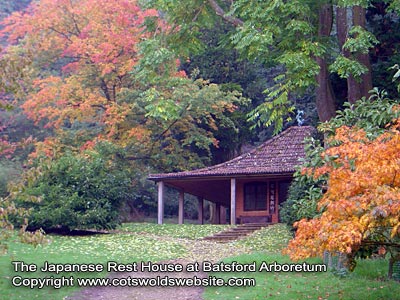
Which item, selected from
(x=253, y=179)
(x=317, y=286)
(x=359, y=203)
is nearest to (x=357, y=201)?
(x=359, y=203)

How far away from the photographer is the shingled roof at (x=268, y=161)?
25875mm

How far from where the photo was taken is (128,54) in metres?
30.3

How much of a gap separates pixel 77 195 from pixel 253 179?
920 centimetres

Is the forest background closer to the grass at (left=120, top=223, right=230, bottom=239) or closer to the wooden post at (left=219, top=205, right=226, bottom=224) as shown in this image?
the grass at (left=120, top=223, right=230, bottom=239)

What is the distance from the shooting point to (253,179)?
28344 millimetres

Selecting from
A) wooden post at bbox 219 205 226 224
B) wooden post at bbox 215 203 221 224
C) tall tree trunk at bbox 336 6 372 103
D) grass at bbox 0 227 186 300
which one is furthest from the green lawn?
wooden post at bbox 219 205 226 224

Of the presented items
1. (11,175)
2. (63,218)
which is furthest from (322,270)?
(11,175)

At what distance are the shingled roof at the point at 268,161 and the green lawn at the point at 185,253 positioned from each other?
249 centimetres

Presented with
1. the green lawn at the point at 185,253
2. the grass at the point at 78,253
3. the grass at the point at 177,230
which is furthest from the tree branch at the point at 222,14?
the grass at the point at 177,230

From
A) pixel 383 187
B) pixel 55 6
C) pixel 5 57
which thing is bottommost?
pixel 383 187

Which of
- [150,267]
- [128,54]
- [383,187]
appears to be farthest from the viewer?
[128,54]

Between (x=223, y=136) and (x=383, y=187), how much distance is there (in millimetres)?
25608

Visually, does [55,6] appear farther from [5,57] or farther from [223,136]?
[5,57]

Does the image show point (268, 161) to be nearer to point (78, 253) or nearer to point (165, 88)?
point (165, 88)
